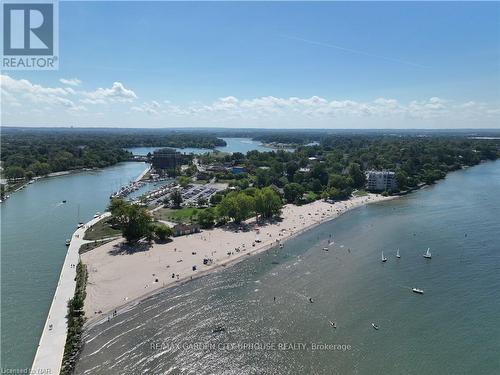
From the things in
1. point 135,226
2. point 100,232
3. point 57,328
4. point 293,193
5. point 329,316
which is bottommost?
point 57,328

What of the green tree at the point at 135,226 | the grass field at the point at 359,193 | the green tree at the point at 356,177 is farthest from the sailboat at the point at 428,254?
the green tree at the point at 356,177

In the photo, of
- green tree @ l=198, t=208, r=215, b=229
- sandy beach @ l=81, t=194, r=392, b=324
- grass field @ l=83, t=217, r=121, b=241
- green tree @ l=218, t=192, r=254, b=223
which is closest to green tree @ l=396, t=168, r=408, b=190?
sandy beach @ l=81, t=194, r=392, b=324

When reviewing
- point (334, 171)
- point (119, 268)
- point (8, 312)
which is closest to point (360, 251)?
point (119, 268)

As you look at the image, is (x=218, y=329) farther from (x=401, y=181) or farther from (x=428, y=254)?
(x=401, y=181)

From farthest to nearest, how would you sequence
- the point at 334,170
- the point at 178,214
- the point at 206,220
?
the point at 334,170, the point at 178,214, the point at 206,220

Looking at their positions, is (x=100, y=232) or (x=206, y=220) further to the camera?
(x=206, y=220)

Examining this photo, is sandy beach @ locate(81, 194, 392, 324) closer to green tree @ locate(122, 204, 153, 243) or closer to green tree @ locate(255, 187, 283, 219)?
green tree @ locate(122, 204, 153, 243)

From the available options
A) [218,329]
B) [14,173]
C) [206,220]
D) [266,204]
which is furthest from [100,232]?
[14,173]
